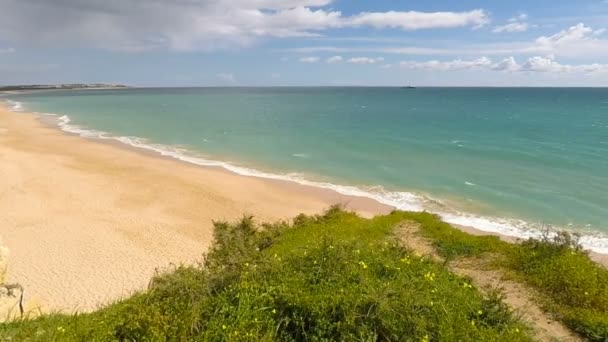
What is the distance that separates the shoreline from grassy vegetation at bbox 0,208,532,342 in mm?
7096

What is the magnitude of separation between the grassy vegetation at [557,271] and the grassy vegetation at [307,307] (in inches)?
86.3

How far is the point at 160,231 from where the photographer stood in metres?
19.2

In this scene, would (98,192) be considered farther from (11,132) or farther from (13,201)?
(11,132)

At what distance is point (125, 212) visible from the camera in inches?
847

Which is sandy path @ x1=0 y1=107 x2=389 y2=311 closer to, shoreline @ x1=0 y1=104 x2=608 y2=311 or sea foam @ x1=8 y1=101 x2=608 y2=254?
shoreline @ x1=0 y1=104 x2=608 y2=311

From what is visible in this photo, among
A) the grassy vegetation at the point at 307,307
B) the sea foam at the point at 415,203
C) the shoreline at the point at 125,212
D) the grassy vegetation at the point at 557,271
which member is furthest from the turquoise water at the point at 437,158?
the grassy vegetation at the point at 307,307

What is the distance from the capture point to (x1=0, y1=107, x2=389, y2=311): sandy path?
49.2ft

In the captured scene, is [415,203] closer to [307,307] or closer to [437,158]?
[437,158]

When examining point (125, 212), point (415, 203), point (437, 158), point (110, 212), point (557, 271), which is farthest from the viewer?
point (437, 158)

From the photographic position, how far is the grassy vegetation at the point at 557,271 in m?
8.12

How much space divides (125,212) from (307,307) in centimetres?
1777

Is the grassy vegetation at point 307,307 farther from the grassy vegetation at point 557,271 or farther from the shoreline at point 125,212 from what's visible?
the shoreline at point 125,212

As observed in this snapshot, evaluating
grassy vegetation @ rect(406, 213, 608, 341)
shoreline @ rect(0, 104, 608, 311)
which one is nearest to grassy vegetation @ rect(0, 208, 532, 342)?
grassy vegetation @ rect(406, 213, 608, 341)

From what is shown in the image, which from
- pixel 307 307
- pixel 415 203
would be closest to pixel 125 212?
pixel 415 203
